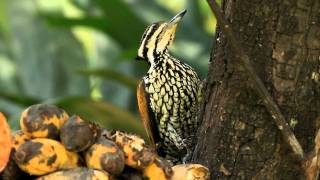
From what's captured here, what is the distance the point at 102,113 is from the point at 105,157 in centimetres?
280

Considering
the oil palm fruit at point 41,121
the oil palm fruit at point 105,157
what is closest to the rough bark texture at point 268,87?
the oil palm fruit at point 105,157

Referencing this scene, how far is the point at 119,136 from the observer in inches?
65.2

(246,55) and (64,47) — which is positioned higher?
(246,55)

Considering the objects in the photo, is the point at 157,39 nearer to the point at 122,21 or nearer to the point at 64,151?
the point at 64,151

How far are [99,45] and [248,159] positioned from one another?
434 cm

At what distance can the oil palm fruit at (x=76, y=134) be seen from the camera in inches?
61.5

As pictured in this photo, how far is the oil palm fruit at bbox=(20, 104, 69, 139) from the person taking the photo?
5.14 ft

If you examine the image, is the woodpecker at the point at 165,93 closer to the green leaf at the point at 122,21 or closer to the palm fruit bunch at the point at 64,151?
the palm fruit bunch at the point at 64,151

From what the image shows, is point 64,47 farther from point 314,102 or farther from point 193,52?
point 314,102

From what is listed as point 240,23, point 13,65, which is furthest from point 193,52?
point 240,23

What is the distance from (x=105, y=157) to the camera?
1573 millimetres

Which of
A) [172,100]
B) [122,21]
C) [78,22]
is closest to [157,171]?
[172,100]

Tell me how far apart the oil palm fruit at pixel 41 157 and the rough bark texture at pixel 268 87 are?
0.40 m

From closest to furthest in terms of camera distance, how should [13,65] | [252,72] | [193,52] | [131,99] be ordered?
[252,72] → [193,52] → [131,99] → [13,65]
